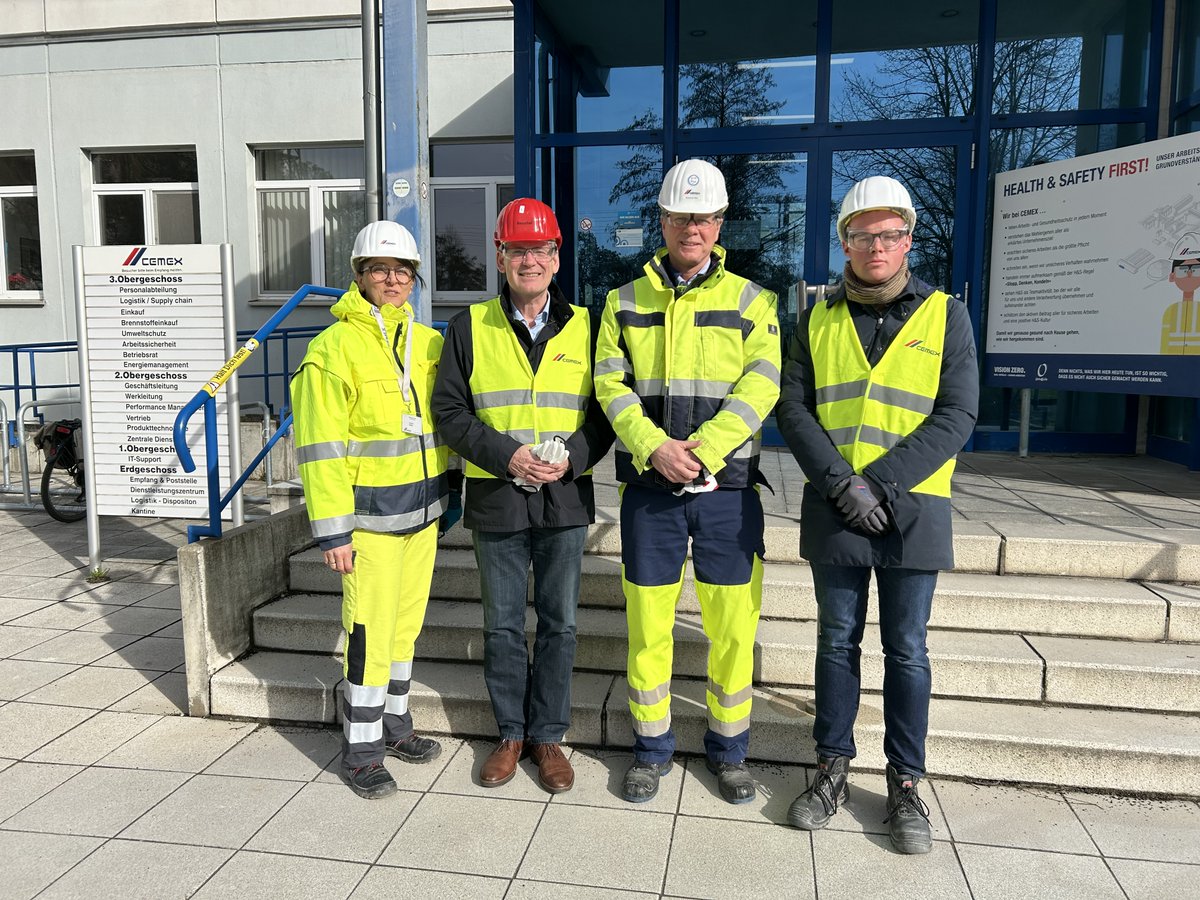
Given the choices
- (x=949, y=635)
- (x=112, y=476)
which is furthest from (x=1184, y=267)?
(x=112, y=476)

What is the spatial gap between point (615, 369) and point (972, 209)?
5.18m

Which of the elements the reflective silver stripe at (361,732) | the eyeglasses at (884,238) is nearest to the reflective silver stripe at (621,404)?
the eyeglasses at (884,238)

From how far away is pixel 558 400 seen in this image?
3.01 m

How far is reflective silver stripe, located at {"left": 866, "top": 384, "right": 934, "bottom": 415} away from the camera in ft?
8.88

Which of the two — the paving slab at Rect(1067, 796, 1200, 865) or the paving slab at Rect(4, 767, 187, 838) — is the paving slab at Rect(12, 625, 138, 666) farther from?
the paving slab at Rect(1067, 796, 1200, 865)

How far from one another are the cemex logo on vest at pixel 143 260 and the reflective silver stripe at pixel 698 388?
3762 millimetres

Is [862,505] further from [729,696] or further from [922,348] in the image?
[729,696]

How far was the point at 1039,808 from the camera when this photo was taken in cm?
297

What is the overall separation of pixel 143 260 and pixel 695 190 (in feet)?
13.2

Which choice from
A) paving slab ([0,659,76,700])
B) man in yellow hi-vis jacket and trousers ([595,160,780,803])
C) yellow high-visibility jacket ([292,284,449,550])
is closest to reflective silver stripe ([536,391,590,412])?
man in yellow hi-vis jacket and trousers ([595,160,780,803])

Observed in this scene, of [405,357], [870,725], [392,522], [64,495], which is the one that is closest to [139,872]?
[392,522]

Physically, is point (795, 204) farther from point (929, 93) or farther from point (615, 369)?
point (615, 369)

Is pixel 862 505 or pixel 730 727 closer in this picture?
pixel 862 505

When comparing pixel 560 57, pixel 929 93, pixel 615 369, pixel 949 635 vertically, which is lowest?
pixel 949 635
